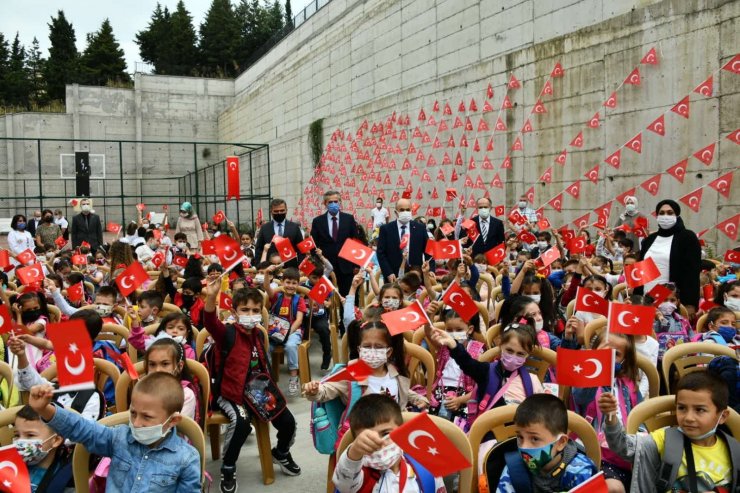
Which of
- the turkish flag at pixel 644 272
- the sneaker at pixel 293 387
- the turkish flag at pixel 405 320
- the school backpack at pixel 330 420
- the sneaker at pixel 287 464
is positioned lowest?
the sneaker at pixel 287 464

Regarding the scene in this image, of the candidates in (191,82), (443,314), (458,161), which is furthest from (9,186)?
(443,314)

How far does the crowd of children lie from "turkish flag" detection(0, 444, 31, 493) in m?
0.20

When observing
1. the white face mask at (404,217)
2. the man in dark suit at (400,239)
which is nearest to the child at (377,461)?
the man in dark suit at (400,239)

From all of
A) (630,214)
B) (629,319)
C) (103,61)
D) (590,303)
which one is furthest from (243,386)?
(103,61)

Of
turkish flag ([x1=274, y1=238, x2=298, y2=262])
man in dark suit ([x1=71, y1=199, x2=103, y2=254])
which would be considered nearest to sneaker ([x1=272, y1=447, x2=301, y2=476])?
turkish flag ([x1=274, y1=238, x2=298, y2=262])

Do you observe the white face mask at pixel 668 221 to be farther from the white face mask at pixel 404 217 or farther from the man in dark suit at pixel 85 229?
the man in dark suit at pixel 85 229

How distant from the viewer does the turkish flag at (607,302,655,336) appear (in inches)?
149

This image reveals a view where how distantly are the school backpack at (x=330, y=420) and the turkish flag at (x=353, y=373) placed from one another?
0.18 ft

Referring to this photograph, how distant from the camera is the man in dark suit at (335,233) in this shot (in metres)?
8.13

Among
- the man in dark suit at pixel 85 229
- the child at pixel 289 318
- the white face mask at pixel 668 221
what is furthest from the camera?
the man in dark suit at pixel 85 229

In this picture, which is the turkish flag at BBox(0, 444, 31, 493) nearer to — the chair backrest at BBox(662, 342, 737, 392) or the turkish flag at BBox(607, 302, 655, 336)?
the turkish flag at BBox(607, 302, 655, 336)

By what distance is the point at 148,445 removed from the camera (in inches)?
110

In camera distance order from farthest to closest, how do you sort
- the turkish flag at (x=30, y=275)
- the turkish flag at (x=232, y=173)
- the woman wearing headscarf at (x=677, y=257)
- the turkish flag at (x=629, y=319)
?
1. the turkish flag at (x=232, y=173)
2. the turkish flag at (x=30, y=275)
3. the woman wearing headscarf at (x=677, y=257)
4. the turkish flag at (x=629, y=319)

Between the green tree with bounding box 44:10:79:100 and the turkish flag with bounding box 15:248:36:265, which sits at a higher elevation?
the green tree with bounding box 44:10:79:100
